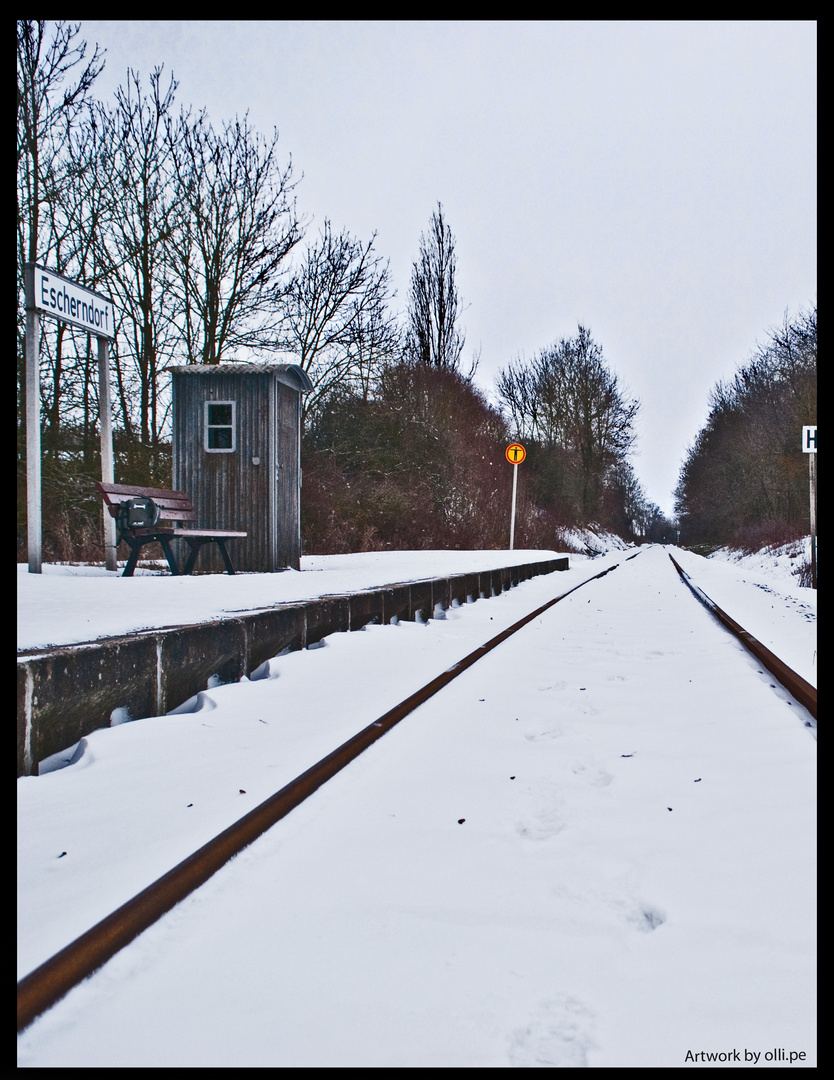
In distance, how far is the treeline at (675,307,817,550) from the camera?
24250 mm

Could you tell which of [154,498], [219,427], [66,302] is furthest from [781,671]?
[219,427]

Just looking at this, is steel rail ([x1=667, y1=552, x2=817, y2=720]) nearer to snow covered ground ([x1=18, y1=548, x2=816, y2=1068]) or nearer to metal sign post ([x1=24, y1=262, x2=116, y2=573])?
snow covered ground ([x1=18, y1=548, x2=816, y2=1068])

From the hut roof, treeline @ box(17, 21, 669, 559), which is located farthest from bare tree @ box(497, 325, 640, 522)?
the hut roof

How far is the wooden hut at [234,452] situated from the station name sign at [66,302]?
359 centimetres

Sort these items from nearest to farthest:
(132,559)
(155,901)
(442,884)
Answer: (155,901) < (442,884) < (132,559)

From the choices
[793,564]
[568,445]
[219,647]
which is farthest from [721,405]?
[219,647]

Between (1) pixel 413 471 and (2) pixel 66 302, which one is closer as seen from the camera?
(2) pixel 66 302

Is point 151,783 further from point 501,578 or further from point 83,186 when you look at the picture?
point 83,186

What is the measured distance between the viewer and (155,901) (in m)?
1.44

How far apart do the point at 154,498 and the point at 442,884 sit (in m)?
8.00

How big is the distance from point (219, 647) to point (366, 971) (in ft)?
8.00

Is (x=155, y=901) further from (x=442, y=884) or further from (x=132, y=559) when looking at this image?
(x=132, y=559)

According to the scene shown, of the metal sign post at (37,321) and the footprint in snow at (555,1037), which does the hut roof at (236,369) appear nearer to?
the metal sign post at (37,321)

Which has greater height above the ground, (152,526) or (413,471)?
(413,471)
